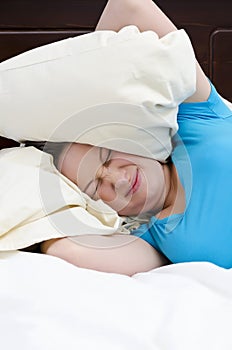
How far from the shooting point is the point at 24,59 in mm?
1013

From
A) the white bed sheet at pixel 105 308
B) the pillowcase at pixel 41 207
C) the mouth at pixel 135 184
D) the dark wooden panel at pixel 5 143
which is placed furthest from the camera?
the dark wooden panel at pixel 5 143

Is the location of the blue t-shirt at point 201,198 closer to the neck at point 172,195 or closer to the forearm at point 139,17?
the neck at point 172,195

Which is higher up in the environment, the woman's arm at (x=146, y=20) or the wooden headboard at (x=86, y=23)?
the woman's arm at (x=146, y=20)

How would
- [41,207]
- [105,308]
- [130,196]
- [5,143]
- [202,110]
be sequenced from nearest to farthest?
[105,308] → [41,207] → [130,196] → [202,110] → [5,143]

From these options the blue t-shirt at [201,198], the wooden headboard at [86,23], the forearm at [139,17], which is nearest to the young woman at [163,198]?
the blue t-shirt at [201,198]

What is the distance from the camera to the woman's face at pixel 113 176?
1008 mm

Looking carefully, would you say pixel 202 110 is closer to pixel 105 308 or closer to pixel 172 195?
pixel 172 195

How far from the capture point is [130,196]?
1.02m

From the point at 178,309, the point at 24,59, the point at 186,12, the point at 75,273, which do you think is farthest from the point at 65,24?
the point at 178,309

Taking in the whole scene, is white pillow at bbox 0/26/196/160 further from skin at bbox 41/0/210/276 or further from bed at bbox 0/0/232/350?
bed at bbox 0/0/232/350

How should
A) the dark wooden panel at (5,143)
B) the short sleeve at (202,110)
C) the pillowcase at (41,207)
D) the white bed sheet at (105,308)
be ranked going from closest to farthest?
1. the white bed sheet at (105,308)
2. the pillowcase at (41,207)
3. the short sleeve at (202,110)
4. the dark wooden panel at (5,143)

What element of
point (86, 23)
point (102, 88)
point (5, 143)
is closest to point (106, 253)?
point (102, 88)

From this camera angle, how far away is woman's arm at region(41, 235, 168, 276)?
0.92 meters

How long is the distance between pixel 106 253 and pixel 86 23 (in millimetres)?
778
